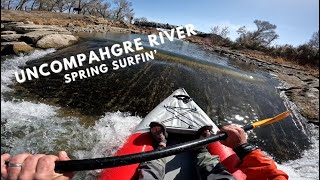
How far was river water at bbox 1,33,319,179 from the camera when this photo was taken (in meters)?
4.73

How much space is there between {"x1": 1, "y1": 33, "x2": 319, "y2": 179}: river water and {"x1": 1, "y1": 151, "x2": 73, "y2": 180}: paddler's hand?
123 inches

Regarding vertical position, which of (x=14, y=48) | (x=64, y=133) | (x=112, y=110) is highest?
(x=14, y=48)

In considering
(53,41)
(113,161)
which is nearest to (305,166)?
(113,161)

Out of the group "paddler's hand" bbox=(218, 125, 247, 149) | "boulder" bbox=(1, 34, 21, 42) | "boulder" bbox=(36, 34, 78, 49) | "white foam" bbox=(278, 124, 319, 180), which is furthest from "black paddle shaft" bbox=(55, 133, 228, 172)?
"boulder" bbox=(36, 34, 78, 49)

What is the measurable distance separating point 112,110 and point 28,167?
583cm

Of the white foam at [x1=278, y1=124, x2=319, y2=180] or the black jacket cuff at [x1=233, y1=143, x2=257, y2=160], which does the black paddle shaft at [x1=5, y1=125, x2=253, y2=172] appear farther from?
the white foam at [x1=278, y1=124, x2=319, y2=180]

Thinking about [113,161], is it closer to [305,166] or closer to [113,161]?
[113,161]

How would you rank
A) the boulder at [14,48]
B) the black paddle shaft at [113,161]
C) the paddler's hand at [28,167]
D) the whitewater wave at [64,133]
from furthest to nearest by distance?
the boulder at [14,48]
the whitewater wave at [64,133]
the black paddle shaft at [113,161]
the paddler's hand at [28,167]

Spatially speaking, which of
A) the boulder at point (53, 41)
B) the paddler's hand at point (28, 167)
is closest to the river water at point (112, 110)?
the boulder at point (53, 41)

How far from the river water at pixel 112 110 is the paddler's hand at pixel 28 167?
123 inches

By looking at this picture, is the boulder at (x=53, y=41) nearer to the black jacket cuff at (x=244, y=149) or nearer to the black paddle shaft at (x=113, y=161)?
the black jacket cuff at (x=244, y=149)

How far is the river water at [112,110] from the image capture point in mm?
4734

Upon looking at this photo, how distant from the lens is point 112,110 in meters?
6.65

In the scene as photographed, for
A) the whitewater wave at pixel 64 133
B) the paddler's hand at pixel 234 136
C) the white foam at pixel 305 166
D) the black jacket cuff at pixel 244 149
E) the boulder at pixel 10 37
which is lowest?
the white foam at pixel 305 166
